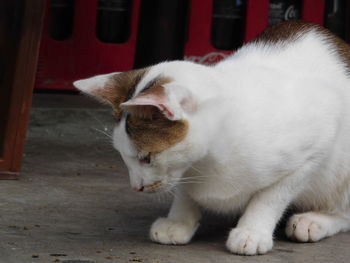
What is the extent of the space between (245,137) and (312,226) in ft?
1.70

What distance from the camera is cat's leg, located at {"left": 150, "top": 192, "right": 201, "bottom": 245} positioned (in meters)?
3.20

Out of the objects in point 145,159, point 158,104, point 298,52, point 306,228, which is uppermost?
point 298,52

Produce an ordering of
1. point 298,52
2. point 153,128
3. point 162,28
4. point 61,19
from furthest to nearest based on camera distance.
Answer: point 61,19 → point 162,28 → point 298,52 → point 153,128

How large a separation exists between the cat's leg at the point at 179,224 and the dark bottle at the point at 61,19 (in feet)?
10.4

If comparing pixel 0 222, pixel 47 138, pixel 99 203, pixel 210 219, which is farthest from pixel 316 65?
pixel 47 138

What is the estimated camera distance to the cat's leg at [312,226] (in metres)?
3.30

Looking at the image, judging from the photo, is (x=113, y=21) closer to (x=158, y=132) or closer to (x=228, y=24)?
(x=228, y=24)

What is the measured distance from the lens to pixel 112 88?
308 centimetres

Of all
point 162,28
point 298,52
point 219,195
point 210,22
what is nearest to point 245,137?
point 219,195

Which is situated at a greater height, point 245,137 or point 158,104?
point 158,104

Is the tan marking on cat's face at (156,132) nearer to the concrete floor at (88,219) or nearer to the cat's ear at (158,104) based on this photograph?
the cat's ear at (158,104)

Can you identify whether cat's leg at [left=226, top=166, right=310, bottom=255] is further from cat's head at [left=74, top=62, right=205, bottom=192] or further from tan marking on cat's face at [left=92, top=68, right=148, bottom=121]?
tan marking on cat's face at [left=92, top=68, right=148, bottom=121]

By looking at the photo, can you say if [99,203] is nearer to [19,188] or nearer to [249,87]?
[19,188]

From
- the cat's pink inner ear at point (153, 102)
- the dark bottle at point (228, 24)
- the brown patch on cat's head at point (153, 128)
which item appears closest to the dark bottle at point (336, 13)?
the dark bottle at point (228, 24)
